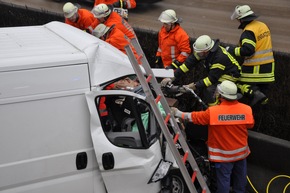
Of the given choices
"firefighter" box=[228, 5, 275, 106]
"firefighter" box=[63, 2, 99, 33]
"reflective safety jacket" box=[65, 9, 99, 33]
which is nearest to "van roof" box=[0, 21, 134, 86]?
"firefighter" box=[228, 5, 275, 106]

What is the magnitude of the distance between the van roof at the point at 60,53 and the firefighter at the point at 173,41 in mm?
2195

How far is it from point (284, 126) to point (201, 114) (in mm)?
2271

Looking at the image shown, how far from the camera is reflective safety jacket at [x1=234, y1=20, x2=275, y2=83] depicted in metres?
5.79

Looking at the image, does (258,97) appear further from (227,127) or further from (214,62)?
(227,127)

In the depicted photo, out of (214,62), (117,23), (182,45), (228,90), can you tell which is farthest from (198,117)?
(117,23)

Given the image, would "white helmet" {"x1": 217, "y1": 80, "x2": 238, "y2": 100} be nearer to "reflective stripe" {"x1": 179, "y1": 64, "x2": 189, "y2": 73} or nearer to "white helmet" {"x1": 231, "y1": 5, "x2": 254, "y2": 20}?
"reflective stripe" {"x1": 179, "y1": 64, "x2": 189, "y2": 73}

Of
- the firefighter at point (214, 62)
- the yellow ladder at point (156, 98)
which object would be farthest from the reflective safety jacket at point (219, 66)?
the yellow ladder at point (156, 98)

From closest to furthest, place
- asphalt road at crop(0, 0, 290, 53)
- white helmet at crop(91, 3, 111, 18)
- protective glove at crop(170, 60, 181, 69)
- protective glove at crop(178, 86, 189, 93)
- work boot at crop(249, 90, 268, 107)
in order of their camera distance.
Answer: protective glove at crop(178, 86, 189, 93) < work boot at crop(249, 90, 268, 107) < protective glove at crop(170, 60, 181, 69) < white helmet at crop(91, 3, 111, 18) < asphalt road at crop(0, 0, 290, 53)

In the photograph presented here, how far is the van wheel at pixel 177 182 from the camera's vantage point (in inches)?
193

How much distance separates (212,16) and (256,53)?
697 cm

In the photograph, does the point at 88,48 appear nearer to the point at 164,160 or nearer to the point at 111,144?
the point at 111,144

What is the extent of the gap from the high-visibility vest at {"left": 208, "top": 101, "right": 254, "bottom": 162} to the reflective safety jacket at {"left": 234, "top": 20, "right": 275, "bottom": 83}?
1.36m

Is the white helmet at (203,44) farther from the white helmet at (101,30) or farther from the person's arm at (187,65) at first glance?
the white helmet at (101,30)

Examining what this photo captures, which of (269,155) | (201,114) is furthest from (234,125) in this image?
(269,155)
